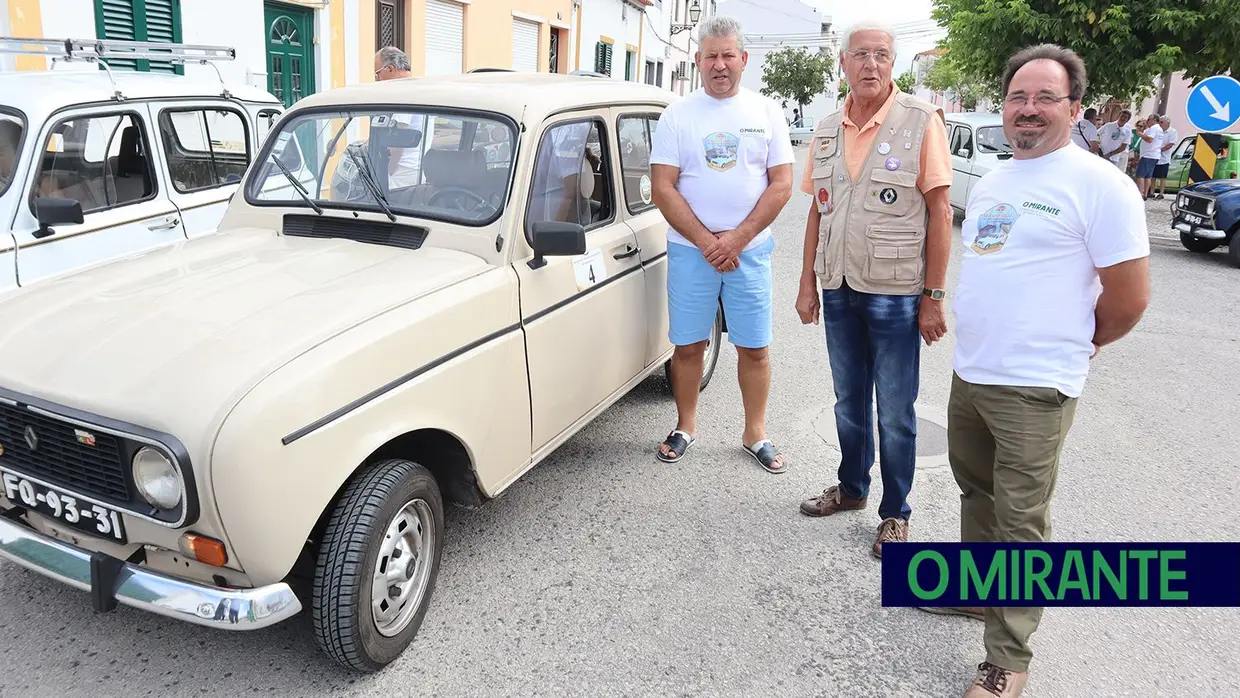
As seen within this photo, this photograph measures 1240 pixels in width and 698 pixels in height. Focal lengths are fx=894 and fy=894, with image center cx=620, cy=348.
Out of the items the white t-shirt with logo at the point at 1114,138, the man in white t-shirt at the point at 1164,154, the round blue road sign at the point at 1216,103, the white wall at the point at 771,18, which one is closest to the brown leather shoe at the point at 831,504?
the round blue road sign at the point at 1216,103

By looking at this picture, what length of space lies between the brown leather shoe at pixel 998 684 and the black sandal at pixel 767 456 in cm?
185

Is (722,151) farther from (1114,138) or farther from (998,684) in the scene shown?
(1114,138)

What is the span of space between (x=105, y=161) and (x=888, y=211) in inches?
177

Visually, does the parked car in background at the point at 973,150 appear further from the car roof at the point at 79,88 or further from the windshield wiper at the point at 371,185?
the windshield wiper at the point at 371,185

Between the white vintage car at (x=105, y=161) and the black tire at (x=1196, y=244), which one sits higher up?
the white vintage car at (x=105, y=161)

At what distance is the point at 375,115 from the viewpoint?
390cm

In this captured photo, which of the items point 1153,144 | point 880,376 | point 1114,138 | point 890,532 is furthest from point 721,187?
point 1153,144

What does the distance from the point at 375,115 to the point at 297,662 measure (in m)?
2.26

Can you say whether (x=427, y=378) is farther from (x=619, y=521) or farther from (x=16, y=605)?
(x=16, y=605)

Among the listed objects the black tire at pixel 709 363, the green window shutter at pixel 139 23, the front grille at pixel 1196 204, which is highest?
the green window shutter at pixel 139 23

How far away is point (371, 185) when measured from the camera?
12.3 feet

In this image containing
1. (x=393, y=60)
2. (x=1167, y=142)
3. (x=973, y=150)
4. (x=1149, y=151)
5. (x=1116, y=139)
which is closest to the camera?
(x=393, y=60)

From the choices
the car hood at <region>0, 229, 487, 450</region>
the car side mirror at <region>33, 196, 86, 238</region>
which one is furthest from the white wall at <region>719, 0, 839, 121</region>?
the car hood at <region>0, 229, 487, 450</region>

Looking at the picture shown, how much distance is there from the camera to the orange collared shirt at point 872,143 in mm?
3391
